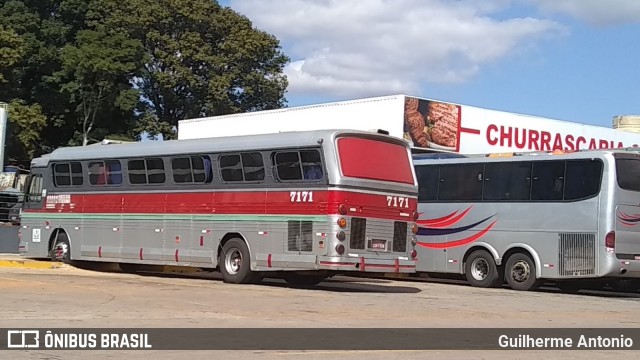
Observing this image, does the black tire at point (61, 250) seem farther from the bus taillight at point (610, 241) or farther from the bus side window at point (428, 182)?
the bus taillight at point (610, 241)

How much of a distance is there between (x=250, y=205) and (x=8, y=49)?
37558 millimetres

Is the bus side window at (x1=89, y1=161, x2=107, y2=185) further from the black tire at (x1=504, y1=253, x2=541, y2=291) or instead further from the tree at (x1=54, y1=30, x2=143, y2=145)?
the tree at (x1=54, y1=30, x2=143, y2=145)

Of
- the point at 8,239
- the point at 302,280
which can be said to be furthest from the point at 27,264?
the point at 8,239

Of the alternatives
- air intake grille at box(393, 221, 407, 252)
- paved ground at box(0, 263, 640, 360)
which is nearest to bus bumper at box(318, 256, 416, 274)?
air intake grille at box(393, 221, 407, 252)

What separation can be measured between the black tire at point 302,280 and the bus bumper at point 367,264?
2306 millimetres

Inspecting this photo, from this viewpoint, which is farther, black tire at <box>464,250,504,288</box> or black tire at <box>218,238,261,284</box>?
black tire at <box>464,250,504,288</box>

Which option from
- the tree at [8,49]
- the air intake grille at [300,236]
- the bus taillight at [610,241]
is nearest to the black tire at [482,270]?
the bus taillight at [610,241]

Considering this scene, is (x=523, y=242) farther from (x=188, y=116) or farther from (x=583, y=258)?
(x=188, y=116)

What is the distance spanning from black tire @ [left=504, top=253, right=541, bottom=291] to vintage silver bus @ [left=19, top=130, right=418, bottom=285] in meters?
4.27

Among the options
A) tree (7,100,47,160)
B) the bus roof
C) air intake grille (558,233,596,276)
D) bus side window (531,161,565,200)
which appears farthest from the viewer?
tree (7,100,47,160)

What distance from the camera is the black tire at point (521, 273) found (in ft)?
69.3

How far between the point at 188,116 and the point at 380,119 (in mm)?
29478

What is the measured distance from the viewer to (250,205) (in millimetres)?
18656

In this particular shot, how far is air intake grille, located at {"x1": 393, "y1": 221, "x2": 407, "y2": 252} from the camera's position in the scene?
18.0 m
